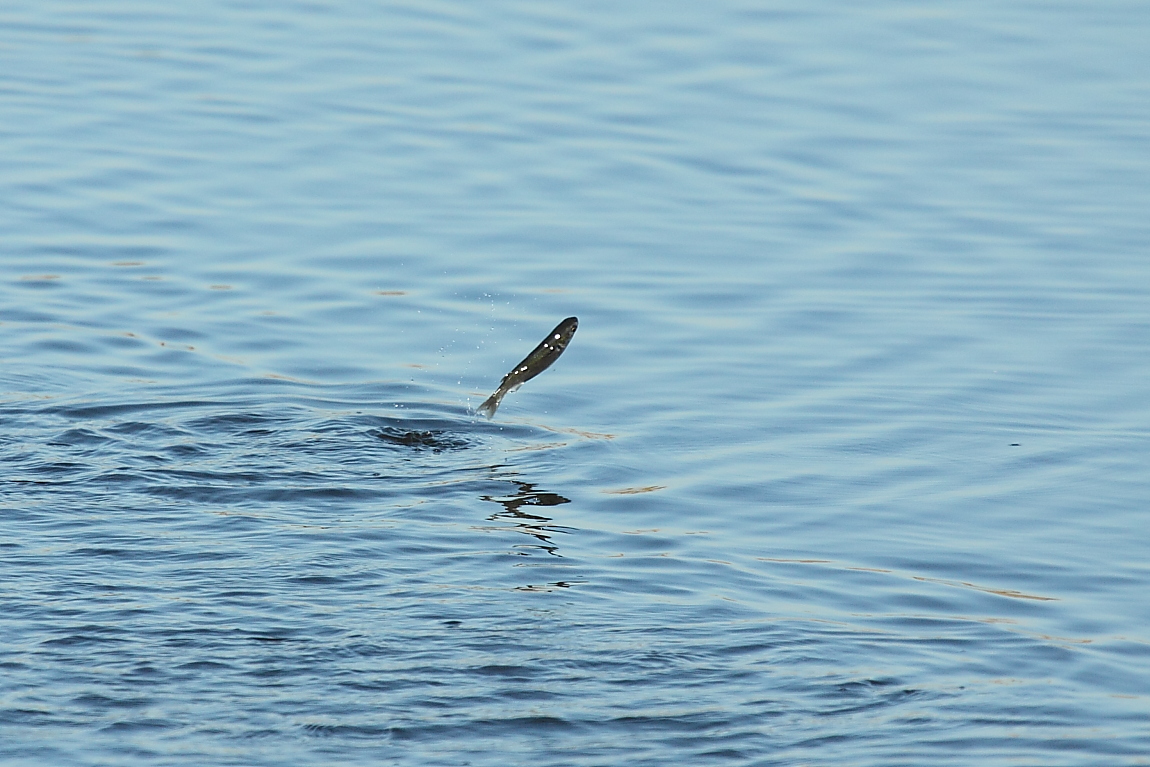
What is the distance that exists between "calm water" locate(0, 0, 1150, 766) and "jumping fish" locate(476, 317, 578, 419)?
44 cm

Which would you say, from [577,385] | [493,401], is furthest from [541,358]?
[577,385]

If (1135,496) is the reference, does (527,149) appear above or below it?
above

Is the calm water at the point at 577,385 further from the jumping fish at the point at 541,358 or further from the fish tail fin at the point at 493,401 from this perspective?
the jumping fish at the point at 541,358

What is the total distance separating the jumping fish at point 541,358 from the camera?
8.76 metres

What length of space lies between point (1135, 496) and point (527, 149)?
6.62 meters

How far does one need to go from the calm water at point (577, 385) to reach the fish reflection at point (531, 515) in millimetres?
30

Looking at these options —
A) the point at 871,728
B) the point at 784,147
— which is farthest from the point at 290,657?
the point at 784,147

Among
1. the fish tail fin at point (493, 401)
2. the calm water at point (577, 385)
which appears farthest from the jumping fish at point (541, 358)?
the calm water at point (577, 385)

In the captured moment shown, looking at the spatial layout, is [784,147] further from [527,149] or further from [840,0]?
[840,0]

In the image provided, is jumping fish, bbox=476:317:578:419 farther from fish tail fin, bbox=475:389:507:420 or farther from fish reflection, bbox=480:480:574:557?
fish reflection, bbox=480:480:574:557

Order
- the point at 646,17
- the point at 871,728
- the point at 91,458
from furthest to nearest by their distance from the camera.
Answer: the point at 646,17, the point at 91,458, the point at 871,728

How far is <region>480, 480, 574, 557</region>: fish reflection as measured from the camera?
796 cm

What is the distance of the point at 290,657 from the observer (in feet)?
20.9

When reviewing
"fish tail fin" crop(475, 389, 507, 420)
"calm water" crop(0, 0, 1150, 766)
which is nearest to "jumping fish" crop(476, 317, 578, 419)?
"fish tail fin" crop(475, 389, 507, 420)
